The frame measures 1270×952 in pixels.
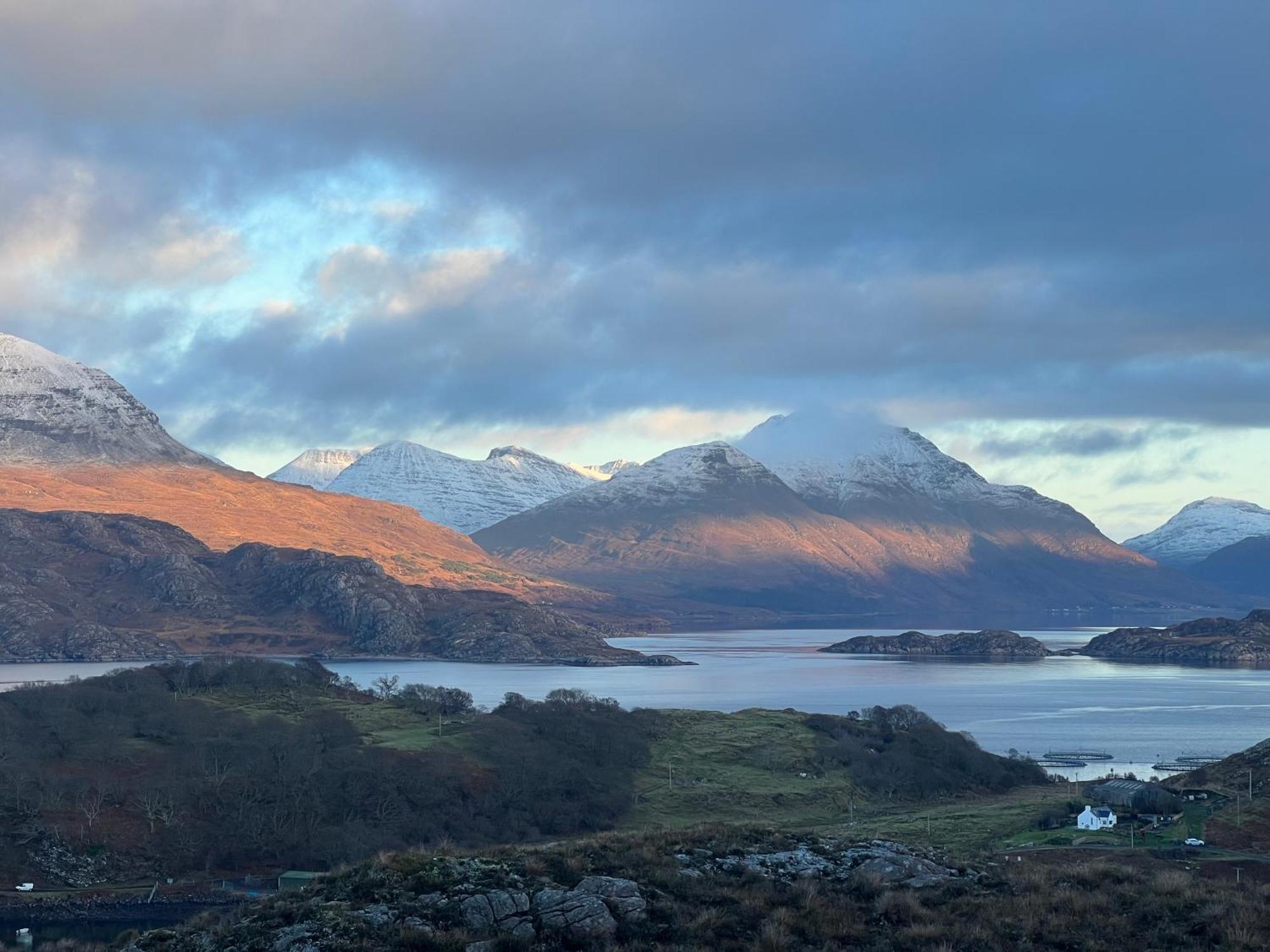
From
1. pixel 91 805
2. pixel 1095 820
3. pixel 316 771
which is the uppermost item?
pixel 1095 820

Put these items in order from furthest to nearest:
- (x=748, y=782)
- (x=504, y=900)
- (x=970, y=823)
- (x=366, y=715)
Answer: (x=366, y=715), (x=748, y=782), (x=970, y=823), (x=504, y=900)

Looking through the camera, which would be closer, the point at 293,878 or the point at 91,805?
the point at 293,878

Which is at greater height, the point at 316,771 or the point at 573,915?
the point at 573,915

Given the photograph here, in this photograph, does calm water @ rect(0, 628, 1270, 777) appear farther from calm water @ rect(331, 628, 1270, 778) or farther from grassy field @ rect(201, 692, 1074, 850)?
grassy field @ rect(201, 692, 1074, 850)

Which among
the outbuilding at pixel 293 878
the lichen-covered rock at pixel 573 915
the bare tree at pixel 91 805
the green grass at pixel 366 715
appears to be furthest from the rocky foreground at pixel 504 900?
the green grass at pixel 366 715

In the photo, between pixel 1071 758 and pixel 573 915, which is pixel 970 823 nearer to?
pixel 573 915

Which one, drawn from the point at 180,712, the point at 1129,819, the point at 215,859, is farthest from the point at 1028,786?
the point at 180,712

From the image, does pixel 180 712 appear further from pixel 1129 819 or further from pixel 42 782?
pixel 1129 819

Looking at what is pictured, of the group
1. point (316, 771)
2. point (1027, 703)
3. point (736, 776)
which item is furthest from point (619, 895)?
point (1027, 703)
